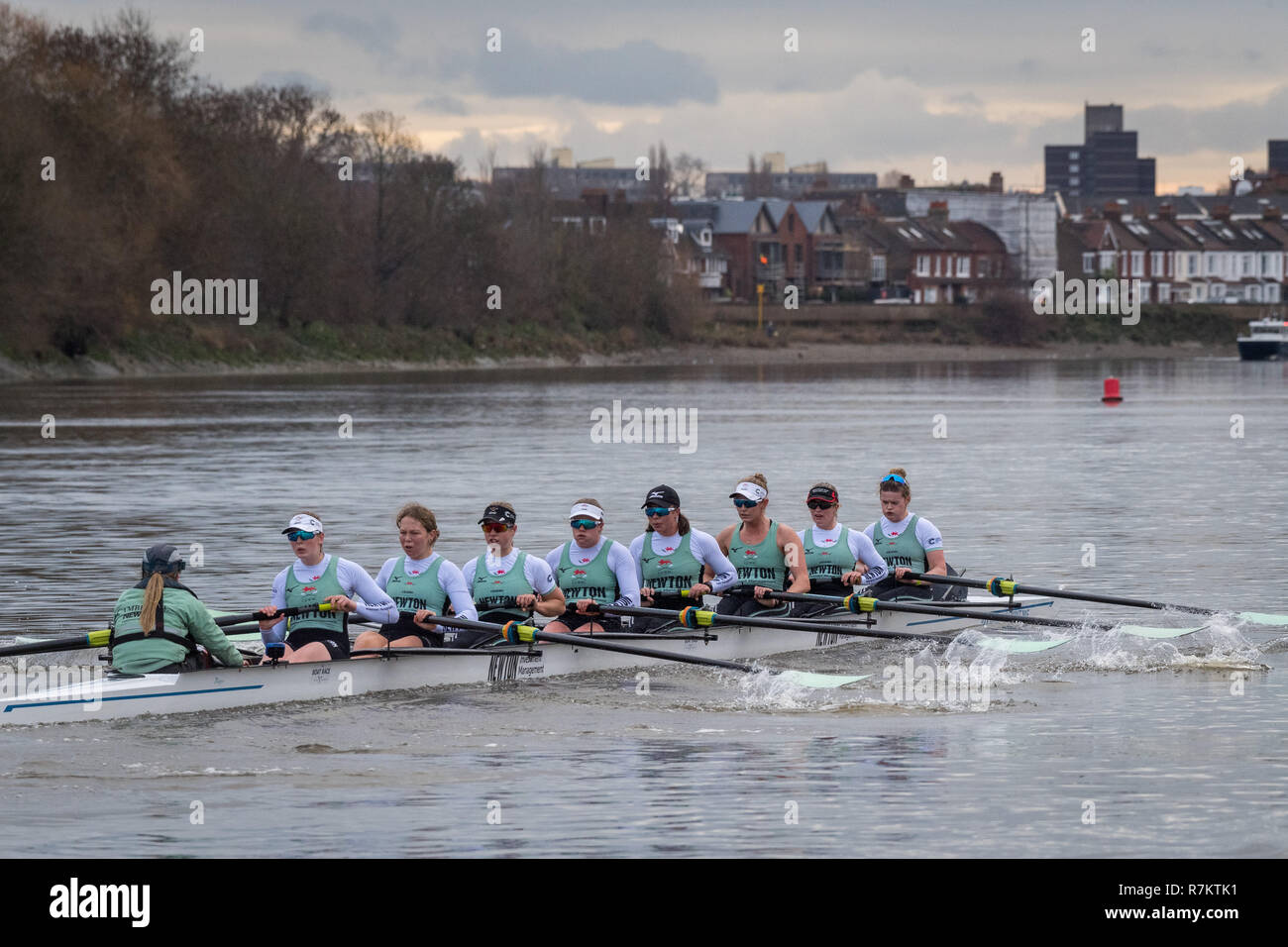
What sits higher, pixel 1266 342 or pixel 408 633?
pixel 1266 342

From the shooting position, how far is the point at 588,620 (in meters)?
14.6

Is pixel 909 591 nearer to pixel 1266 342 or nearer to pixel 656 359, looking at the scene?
pixel 656 359

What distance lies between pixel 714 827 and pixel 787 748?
206 centimetres

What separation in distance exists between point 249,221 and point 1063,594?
62.8 m

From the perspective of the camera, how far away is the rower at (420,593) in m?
13.5

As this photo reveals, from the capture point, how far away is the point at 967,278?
133750 mm

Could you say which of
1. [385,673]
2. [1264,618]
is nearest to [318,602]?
[385,673]

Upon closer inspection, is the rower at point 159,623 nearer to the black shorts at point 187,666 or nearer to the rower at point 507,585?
the black shorts at point 187,666

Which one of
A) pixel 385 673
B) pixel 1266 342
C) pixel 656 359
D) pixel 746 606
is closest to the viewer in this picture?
pixel 385 673

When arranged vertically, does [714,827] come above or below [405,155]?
below
